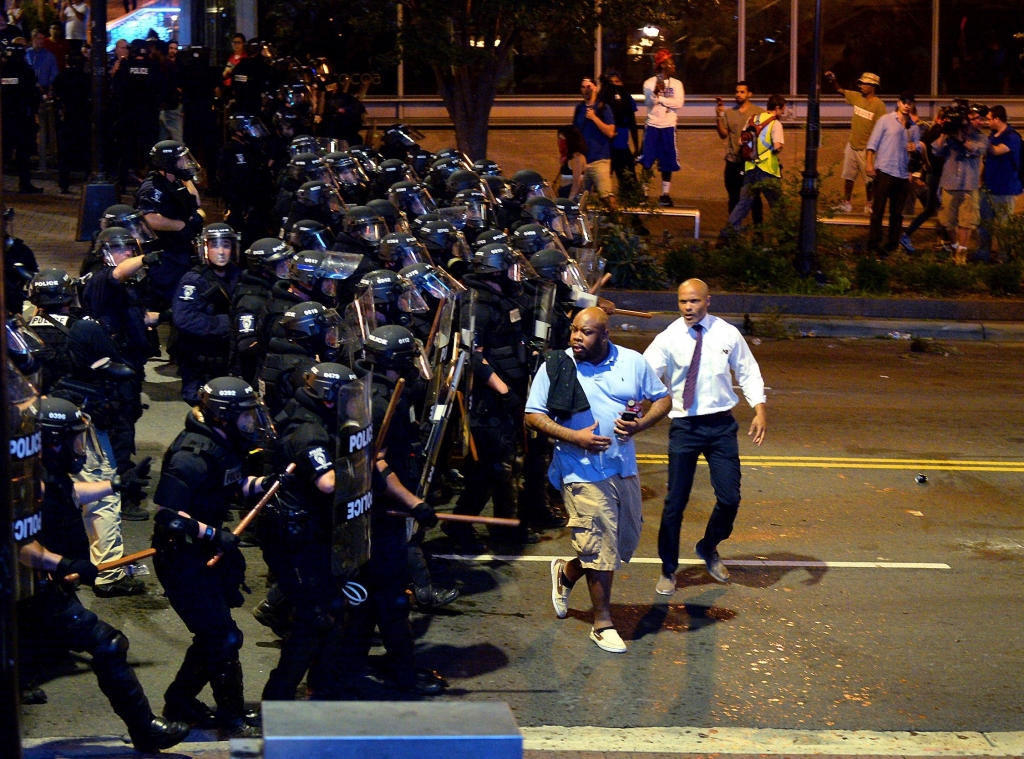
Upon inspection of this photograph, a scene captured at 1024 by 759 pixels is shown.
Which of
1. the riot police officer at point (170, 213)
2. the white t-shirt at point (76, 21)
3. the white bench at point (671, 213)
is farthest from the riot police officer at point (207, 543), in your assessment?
the white t-shirt at point (76, 21)

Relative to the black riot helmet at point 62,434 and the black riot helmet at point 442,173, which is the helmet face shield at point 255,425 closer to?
the black riot helmet at point 62,434

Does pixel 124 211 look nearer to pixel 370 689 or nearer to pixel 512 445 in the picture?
pixel 512 445

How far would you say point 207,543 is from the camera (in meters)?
5.79

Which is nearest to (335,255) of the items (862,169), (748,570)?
(748,570)

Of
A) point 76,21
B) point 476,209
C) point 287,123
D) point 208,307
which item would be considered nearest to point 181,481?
point 208,307

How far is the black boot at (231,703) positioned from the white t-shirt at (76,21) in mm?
19292

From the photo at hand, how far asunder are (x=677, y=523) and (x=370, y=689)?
2.17 m

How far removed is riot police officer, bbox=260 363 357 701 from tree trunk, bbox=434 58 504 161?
12639mm

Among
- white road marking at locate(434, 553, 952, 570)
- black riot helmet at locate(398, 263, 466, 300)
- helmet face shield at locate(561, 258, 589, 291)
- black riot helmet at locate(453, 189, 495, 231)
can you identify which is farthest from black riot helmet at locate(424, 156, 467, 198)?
white road marking at locate(434, 553, 952, 570)

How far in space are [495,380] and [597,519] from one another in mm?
1559

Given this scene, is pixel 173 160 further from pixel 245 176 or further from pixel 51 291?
pixel 51 291

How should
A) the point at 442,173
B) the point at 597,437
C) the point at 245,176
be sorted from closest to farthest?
the point at 597,437 → the point at 442,173 → the point at 245,176

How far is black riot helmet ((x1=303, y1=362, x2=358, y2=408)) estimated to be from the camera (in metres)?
6.10

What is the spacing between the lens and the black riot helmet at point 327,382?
6098 mm
